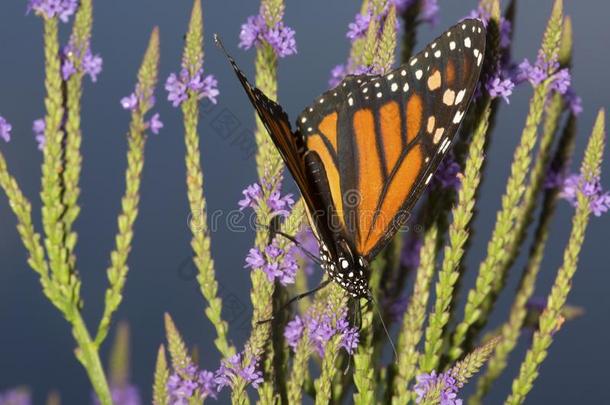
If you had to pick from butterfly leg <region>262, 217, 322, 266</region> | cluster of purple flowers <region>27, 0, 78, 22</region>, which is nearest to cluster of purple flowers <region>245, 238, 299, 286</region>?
butterfly leg <region>262, 217, 322, 266</region>

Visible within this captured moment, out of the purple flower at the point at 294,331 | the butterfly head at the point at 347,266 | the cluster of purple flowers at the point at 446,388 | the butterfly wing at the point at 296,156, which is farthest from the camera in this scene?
the purple flower at the point at 294,331

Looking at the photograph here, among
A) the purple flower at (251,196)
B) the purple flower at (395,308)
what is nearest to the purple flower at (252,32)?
the purple flower at (251,196)

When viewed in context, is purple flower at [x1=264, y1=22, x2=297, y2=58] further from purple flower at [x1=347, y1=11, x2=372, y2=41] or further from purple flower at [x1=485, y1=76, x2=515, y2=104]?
purple flower at [x1=485, y1=76, x2=515, y2=104]

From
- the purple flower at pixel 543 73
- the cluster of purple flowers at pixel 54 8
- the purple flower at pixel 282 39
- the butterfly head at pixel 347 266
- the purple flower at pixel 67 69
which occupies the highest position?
the cluster of purple flowers at pixel 54 8

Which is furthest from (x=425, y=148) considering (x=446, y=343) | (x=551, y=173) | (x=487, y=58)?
(x=551, y=173)

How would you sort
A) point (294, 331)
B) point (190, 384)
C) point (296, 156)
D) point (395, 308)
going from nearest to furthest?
1. point (296, 156)
2. point (190, 384)
3. point (294, 331)
4. point (395, 308)

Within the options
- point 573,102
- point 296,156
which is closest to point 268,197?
point 296,156

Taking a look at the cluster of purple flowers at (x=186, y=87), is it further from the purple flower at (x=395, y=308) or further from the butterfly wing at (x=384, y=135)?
the purple flower at (x=395, y=308)

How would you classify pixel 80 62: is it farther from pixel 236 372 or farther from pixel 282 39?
pixel 236 372
